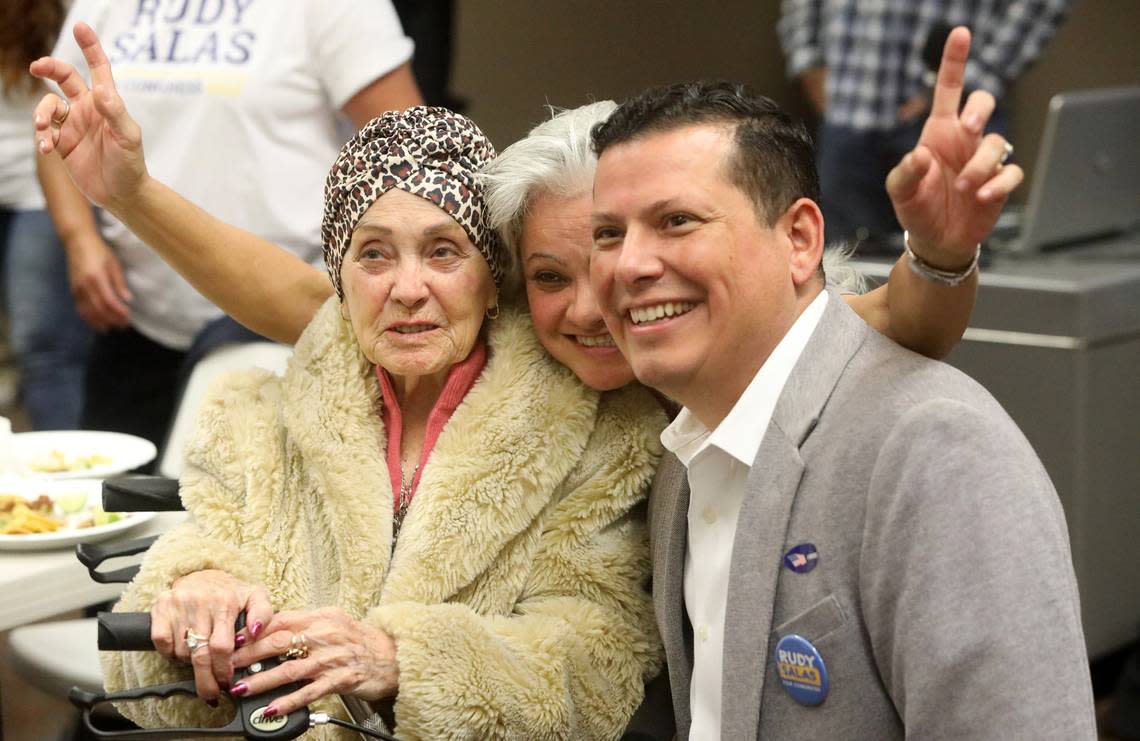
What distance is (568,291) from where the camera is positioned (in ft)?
6.28

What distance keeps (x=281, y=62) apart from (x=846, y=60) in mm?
2169

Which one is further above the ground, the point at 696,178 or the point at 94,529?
the point at 696,178

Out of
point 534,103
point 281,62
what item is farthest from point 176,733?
point 534,103

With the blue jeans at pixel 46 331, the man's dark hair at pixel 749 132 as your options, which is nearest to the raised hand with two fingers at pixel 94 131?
the man's dark hair at pixel 749 132

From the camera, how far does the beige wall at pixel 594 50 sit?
6.53 meters

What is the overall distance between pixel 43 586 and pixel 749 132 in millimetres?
1156

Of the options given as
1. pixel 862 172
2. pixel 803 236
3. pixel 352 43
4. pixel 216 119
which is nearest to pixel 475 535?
pixel 803 236

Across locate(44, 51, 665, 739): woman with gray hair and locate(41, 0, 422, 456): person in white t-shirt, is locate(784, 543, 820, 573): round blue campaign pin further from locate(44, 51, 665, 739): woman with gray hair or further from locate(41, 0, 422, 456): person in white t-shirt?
locate(41, 0, 422, 456): person in white t-shirt

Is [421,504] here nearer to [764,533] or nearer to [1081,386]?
[764,533]

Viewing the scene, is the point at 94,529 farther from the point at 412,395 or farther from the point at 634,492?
the point at 634,492

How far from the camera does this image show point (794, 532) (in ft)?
4.97

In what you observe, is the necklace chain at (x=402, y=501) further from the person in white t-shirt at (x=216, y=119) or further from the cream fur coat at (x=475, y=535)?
the person in white t-shirt at (x=216, y=119)

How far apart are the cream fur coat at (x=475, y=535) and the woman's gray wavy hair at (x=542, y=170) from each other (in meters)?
0.16

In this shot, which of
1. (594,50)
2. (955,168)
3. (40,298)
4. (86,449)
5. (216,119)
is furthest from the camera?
(594,50)
